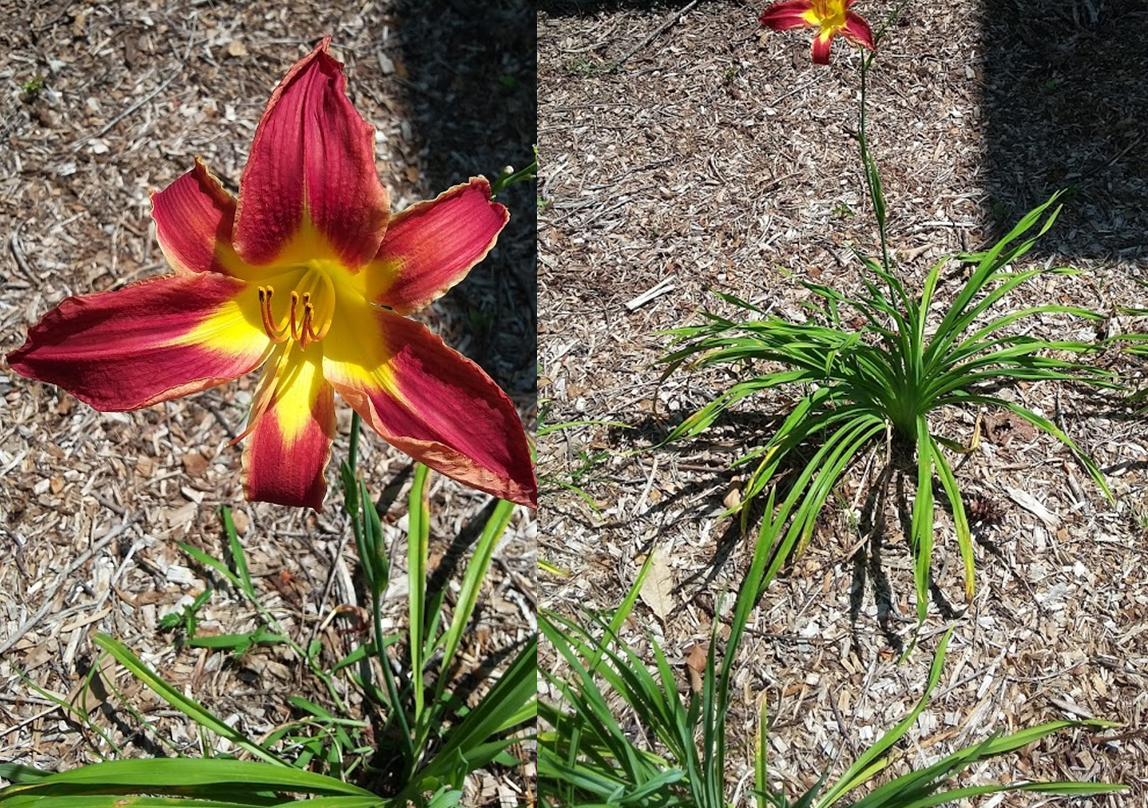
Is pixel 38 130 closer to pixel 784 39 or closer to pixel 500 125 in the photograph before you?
pixel 500 125

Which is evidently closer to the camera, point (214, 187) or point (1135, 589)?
point (214, 187)

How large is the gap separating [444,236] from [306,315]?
67 mm

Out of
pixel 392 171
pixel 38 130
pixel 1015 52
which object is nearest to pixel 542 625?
pixel 392 171

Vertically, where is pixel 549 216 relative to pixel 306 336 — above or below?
below

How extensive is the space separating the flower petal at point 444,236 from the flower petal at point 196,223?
0.24ft

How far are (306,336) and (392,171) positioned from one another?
2.71 feet

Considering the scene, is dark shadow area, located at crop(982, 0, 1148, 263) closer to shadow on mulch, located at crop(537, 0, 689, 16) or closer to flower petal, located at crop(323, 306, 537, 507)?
shadow on mulch, located at crop(537, 0, 689, 16)

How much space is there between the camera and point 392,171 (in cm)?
114

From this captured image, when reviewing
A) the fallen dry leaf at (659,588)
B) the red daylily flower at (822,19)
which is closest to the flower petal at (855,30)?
the red daylily flower at (822,19)

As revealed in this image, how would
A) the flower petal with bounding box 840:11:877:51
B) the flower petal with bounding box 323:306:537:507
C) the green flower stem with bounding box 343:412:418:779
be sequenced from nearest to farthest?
the flower petal with bounding box 323:306:537:507
the green flower stem with bounding box 343:412:418:779
the flower petal with bounding box 840:11:877:51

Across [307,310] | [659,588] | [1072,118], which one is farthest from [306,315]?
[1072,118]

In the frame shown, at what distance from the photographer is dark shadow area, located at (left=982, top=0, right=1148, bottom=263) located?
1.25 meters

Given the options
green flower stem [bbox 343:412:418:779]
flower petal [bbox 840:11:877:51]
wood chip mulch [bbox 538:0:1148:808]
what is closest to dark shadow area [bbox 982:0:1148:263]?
wood chip mulch [bbox 538:0:1148:808]

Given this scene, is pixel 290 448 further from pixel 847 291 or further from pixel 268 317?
pixel 847 291
